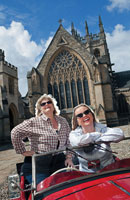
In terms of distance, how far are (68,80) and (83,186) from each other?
20085 millimetres

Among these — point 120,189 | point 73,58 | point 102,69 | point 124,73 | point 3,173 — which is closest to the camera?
point 120,189

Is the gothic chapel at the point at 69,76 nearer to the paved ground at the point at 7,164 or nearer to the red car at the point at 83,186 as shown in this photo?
the paved ground at the point at 7,164

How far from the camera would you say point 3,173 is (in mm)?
5719

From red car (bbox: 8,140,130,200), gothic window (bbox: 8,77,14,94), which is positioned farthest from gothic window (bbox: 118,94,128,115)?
red car (bbox: 8,140,130,200)

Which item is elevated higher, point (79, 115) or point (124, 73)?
point (124, 73)

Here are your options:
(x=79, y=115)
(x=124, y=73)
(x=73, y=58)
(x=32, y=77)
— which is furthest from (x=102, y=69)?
(x=79, y=115)

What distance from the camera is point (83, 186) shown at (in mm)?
1475

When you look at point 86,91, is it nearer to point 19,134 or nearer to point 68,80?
point 68,80

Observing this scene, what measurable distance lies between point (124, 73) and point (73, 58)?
595 inches

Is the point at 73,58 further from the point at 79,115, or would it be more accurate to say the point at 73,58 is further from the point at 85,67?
the point at 79,115

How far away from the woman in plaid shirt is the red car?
17 centimetres

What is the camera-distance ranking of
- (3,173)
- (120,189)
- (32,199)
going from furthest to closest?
(3,173) < (32,199) < (120,189)

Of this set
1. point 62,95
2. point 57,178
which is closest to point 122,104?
point 62,95

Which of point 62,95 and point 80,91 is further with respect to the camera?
point 62,95
